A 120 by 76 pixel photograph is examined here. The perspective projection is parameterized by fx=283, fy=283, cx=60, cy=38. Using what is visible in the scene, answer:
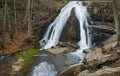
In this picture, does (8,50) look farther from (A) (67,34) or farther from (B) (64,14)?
(B) (64,14)

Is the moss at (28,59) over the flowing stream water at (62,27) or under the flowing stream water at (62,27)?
under

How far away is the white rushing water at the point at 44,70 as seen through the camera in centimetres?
1661

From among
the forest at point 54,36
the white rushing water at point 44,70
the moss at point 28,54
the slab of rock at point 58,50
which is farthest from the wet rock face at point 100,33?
the white rushing water at point 44,70

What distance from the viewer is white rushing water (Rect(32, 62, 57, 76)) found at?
1661 cm

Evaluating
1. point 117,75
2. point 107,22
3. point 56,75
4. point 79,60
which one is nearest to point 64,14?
point 107,22

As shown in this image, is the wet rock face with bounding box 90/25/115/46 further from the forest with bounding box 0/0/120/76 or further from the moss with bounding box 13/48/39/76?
the moss with bounding box 13/48/39/76

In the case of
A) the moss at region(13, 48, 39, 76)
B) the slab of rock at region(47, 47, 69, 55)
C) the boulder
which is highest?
the boulder

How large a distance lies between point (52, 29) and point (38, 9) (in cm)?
625

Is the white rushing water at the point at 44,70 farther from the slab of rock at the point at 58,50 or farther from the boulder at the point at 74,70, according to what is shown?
the slab of rock at the point at 58,50

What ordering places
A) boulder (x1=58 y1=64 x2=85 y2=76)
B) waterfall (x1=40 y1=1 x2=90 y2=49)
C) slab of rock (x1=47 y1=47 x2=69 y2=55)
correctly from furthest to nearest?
waterfall (x1=40 y1=1 x2=90 y2=49)
slab of rock (x1=47 y1=47 x2=69 y2=55)
boulder (x1=58 y1=64 x2=85 y2=76)

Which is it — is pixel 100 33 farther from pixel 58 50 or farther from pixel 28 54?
pixel 28 54

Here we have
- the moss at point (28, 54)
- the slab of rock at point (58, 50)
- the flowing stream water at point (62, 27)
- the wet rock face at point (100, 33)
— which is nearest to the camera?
Result: the moss at point (28, 54)

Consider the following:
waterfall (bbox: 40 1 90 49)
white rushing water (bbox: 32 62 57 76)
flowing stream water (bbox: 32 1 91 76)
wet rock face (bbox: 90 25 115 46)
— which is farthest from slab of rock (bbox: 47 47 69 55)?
wet rock face (bbox: 90 25 115 46)

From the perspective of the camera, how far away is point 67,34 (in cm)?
2519
